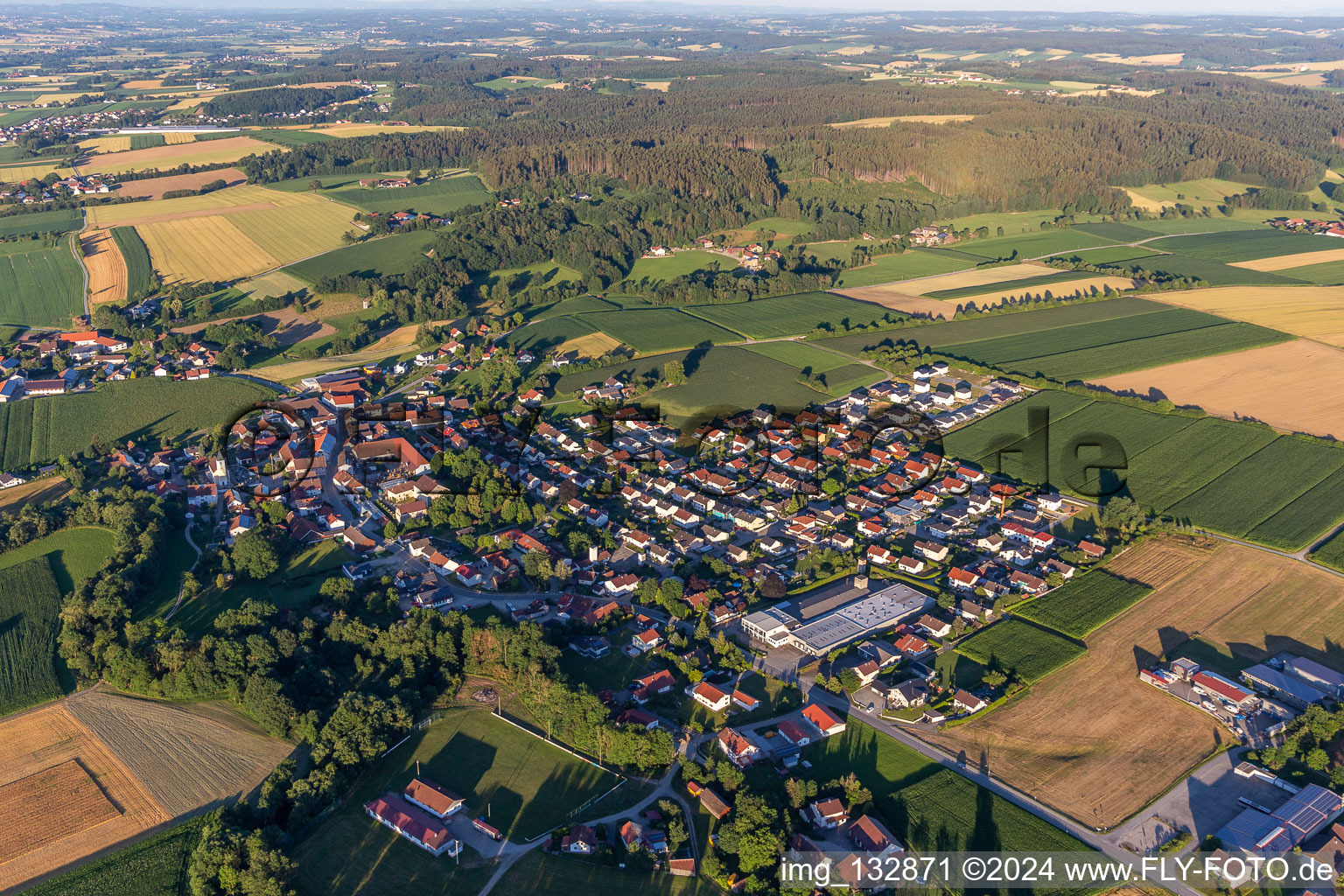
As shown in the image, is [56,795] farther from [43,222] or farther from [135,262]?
[43,222]

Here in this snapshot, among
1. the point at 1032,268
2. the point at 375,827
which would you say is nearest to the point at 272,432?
the point at 375,827

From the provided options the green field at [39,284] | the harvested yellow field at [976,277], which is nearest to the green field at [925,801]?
the harvested yellow field at [976,277]

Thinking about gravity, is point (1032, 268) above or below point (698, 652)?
above

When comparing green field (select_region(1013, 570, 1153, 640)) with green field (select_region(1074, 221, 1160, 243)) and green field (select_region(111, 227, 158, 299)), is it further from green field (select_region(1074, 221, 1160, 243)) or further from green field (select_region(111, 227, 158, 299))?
green field (select_region(111, 227, 158, 299))

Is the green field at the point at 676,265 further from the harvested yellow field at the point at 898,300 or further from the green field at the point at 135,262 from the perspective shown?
the green field at the point at 135,262

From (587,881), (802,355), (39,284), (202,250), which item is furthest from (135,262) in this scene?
(587,881)

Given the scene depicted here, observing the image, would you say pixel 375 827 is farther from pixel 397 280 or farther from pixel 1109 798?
pixel 397 280
